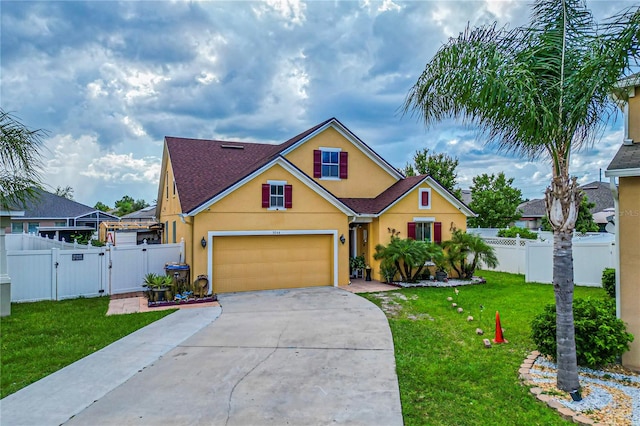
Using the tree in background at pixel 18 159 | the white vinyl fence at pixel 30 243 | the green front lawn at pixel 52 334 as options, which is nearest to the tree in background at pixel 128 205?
the white vinyl fence at pixel 30 243

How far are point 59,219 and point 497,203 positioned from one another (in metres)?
36.1

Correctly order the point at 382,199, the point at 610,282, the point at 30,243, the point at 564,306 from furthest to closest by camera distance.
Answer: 1. the point at 382,199
2. the point at 30,243
3. the point at 610,282
4. the point at 564,306

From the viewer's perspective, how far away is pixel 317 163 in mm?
16672

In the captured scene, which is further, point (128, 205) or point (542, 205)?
point (128, 205)

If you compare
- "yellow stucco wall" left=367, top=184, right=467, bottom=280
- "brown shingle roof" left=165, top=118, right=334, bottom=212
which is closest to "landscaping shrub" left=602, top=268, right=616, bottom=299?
"yellow stucco wall" left=367, top=184, right=467, bottom=280

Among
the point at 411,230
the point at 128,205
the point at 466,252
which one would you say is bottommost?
the point at 466,252

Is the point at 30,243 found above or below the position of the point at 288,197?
below

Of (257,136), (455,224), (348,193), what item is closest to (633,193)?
(455,224)

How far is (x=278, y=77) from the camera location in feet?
53.9

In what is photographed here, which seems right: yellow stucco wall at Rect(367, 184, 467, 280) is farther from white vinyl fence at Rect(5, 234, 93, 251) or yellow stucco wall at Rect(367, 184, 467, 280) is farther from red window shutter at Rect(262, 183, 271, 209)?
white vinyl fence at Rect(5, 234, 93, 251)

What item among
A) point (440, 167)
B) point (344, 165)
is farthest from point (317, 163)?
point (440, 167)

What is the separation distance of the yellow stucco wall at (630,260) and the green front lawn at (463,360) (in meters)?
1.66

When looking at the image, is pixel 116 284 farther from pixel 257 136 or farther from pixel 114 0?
pixel 257 136

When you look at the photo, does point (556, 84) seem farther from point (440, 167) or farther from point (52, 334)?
point (440, 167)
